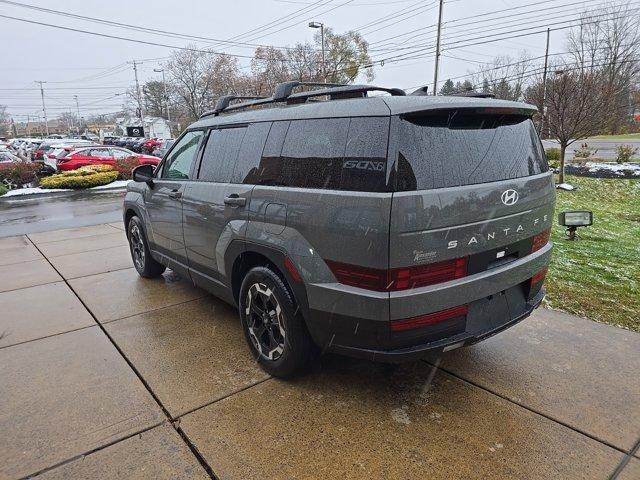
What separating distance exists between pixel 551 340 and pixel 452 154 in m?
2.11

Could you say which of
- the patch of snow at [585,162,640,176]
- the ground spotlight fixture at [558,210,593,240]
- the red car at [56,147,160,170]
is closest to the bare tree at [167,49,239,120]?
the red car at [56,147,160,170]

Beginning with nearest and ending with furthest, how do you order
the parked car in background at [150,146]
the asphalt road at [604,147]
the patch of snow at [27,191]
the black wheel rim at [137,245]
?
the black wheel rim at [137,245] < the patch of snow at [27,191] < the asphalt road at [604,147] < the parked car in background at [150,146]

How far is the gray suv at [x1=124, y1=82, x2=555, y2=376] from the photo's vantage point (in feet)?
7.54

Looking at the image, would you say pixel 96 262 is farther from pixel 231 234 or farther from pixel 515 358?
pixel 515 358

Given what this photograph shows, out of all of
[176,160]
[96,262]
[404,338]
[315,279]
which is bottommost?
[96,262]

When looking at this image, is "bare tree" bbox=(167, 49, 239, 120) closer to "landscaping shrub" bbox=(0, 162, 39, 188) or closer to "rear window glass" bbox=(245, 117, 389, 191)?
"landscaping shrub" bbox=(0, 162, 39, 188)

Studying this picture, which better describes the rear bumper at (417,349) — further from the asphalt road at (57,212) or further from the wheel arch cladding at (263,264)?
the asphalt road at (57,212)

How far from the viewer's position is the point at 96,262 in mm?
6477

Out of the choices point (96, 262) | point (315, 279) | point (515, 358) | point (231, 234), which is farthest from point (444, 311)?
point (96, 262)

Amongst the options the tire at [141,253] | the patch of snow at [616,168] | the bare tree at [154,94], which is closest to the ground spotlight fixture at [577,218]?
the tire at [141,253]

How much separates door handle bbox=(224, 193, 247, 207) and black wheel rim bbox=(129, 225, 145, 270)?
247cm

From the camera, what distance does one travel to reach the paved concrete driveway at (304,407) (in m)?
2.34

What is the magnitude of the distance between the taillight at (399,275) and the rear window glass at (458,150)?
420mm

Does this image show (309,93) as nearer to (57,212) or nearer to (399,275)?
(399,275)
